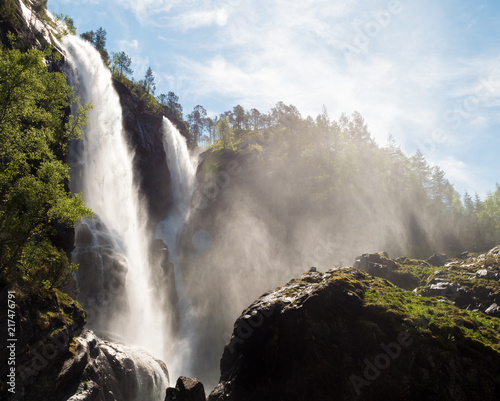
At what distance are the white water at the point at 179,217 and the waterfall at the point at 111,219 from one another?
12.6 ft

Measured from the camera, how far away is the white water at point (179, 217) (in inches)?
1646

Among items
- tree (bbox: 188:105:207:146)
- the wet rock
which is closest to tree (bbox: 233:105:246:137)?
tree (bbox: 188:105:207:146)

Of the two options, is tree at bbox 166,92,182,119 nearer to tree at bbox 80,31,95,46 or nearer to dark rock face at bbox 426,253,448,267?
tree at bbox 80,31,95,46

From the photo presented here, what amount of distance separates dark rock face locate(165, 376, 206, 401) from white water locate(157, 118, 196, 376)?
19.5 metres

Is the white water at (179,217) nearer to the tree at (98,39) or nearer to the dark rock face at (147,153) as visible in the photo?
the dark rock face at (147,153)

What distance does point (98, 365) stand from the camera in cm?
1922

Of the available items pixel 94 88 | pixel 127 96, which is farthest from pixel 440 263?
pixel 127 96

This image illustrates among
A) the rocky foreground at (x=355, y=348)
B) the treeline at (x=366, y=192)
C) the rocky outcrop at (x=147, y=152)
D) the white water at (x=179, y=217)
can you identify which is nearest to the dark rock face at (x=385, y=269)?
the rocky foreground at (x=355, y=348)

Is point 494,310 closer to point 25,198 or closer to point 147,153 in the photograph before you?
point 25,198

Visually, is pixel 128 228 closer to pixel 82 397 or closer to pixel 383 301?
pixel 82 397

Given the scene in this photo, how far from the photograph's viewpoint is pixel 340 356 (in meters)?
17.8

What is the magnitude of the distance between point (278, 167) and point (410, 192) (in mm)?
33592

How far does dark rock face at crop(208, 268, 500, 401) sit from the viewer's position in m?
15.6

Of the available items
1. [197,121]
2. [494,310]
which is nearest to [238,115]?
[197,121]
